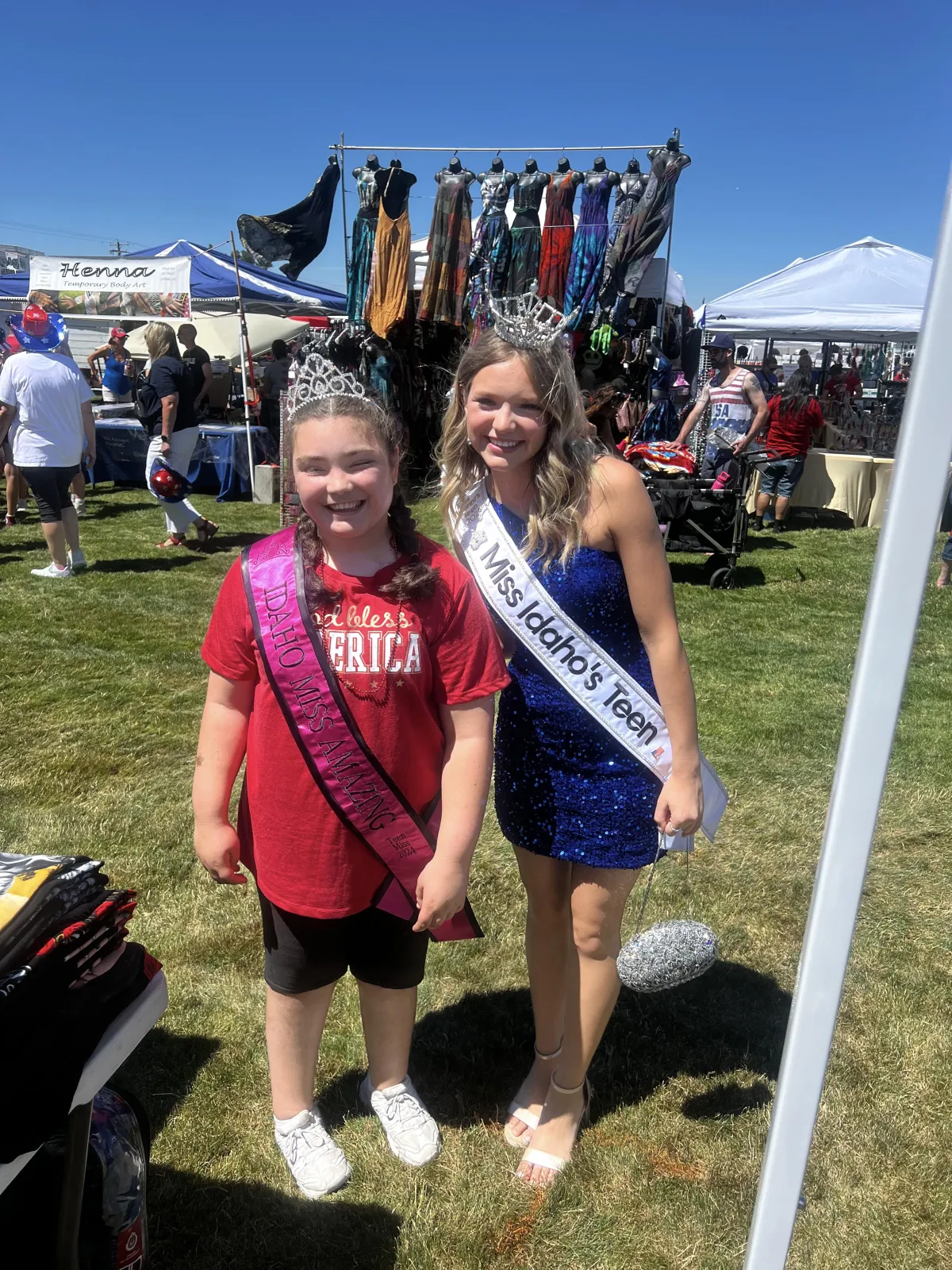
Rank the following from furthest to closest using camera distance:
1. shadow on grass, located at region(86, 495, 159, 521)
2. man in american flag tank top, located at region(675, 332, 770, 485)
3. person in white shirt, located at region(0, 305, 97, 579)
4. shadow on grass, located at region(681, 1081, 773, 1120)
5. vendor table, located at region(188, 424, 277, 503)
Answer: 1. vendor table, located at region(188, 424, 277, 503)
2. shadow on grass, located at region(86, 495, 159, 521)
3. man in american flag tank top, located at region(675, 332, 770, 485)
4. person in white shirt, located at region(0, 305, 97, 579)
5. shadow on grass, located at region(681, 1081, 773, 1120)

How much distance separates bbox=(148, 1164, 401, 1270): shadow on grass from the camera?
1.77 metres

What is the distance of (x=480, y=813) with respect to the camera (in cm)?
166

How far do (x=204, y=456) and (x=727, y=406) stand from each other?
566 centimetres

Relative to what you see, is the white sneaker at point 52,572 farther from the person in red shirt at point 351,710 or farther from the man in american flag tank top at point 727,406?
the person in red shirt at point 351,710

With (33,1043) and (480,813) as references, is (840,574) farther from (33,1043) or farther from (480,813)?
(33,1043)

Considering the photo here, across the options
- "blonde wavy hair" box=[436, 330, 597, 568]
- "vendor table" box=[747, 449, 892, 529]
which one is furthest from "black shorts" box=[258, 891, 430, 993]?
"vendor table" box=[747, 449, 892, 529]

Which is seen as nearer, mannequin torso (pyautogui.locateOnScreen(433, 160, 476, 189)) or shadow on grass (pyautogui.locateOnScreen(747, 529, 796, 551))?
mannequin torso (pyautogui.locateOnScreen(433, 160, 476, 189))

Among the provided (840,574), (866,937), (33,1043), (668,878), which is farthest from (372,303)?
(33,1043)

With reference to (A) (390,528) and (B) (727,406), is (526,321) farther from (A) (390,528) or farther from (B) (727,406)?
(B) (727,406)

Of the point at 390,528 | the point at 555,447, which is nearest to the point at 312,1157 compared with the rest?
the point at 390,528

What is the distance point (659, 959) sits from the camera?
68.9 inches

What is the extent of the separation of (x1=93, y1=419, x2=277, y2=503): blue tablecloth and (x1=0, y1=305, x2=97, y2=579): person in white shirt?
3.40 meters

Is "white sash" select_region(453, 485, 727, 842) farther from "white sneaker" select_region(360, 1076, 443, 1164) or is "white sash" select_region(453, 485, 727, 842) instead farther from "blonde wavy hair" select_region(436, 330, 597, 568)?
"white sneaker" select_region(360, 1076, 443, 1164)

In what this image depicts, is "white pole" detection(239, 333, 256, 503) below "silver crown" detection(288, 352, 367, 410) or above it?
below
